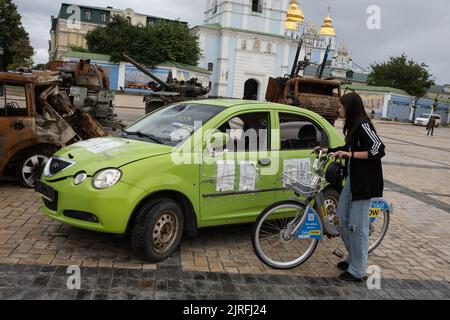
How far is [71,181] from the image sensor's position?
15.8ft

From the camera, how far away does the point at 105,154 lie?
16.2 ft

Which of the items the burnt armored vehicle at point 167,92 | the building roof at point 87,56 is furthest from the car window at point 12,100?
the building roof at point 87,56

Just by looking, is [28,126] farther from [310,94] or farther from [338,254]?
[310,94]

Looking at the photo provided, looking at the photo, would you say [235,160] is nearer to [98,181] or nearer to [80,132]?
[98,181]

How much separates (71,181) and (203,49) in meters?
55.8

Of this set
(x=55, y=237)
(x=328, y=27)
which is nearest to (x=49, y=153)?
(x=55, y=237)

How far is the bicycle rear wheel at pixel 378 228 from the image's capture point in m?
5.63

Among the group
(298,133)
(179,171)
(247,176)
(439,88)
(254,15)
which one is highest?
(254,15)

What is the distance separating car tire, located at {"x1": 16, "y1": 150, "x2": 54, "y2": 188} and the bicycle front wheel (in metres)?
4.36

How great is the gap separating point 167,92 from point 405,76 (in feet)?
179

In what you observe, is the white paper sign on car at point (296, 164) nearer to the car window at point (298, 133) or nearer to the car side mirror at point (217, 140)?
the car window at point (298, 133)

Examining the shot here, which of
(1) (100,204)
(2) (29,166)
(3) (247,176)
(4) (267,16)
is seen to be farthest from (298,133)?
(4) (267,16)

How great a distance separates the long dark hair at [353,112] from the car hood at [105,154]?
72.9 inches

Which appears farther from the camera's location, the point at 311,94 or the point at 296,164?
the point at 311,94
